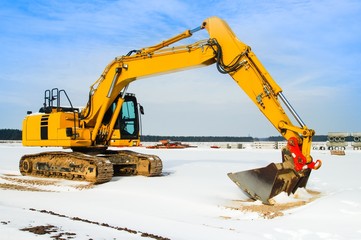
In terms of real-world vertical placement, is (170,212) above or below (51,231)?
below

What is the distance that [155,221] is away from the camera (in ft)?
24.5

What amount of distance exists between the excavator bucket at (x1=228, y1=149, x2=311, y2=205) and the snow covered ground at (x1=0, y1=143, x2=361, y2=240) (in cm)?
22

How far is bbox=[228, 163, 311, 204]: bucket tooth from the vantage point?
9.83 meters

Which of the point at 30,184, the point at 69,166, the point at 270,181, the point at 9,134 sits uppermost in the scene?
the point at 9,134

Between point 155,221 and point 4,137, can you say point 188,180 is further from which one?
point 4,137

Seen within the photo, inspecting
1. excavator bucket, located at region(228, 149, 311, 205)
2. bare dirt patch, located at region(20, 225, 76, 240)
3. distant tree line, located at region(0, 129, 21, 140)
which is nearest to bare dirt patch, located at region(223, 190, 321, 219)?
excavator bucket, located at region(228, 149, 311, 205)

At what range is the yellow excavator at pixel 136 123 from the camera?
33.0ft

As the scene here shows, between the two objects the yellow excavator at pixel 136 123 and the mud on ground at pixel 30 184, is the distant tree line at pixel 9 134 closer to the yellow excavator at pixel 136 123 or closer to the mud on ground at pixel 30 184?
the yellow excavator at pixel 136 123

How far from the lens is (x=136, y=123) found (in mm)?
15734

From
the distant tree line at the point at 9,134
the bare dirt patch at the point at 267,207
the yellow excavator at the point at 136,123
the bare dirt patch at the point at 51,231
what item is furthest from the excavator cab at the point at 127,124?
the distant tree line at the point at 9,134

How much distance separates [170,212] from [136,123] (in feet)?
23.3

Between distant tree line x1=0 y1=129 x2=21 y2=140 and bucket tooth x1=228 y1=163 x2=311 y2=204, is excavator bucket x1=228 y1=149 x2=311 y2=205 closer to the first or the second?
bucket tooth x1=228 y1=163 x2=311 y2=204

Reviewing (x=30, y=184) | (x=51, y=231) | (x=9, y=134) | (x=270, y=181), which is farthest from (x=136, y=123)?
(x=9, y=134)

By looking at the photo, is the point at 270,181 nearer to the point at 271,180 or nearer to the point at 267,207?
the point at 271,180
